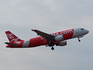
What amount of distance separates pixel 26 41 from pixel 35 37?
2.86 m

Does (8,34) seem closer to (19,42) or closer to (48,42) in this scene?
(19,42)

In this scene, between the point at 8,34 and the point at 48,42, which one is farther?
the point at 8,34

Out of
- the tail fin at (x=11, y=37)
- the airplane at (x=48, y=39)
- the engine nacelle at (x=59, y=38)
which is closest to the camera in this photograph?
the engine nacelle at (x=59, y=38)

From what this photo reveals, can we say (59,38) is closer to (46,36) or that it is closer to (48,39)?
(48,39)

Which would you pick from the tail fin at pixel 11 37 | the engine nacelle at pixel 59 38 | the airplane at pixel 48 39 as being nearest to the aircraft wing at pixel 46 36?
the airplane at pixel 48 39

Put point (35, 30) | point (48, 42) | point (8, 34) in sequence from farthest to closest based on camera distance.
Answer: point (8, 34) < point (48, 42) < point (35, 30)

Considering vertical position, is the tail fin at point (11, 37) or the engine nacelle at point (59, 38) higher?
the tail fin at point (11, 37)

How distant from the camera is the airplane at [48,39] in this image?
72.3m

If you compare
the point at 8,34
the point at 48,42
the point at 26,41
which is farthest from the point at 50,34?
the point at 8,34

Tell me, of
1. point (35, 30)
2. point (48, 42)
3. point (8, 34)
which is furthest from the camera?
point (8, 34)

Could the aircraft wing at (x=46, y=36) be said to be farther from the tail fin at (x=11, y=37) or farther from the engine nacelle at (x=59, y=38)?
the tail fin at (x=11, y=37)

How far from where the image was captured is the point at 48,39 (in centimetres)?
7400

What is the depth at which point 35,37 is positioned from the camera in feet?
250

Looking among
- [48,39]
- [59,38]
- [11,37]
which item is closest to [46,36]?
[48,39]
